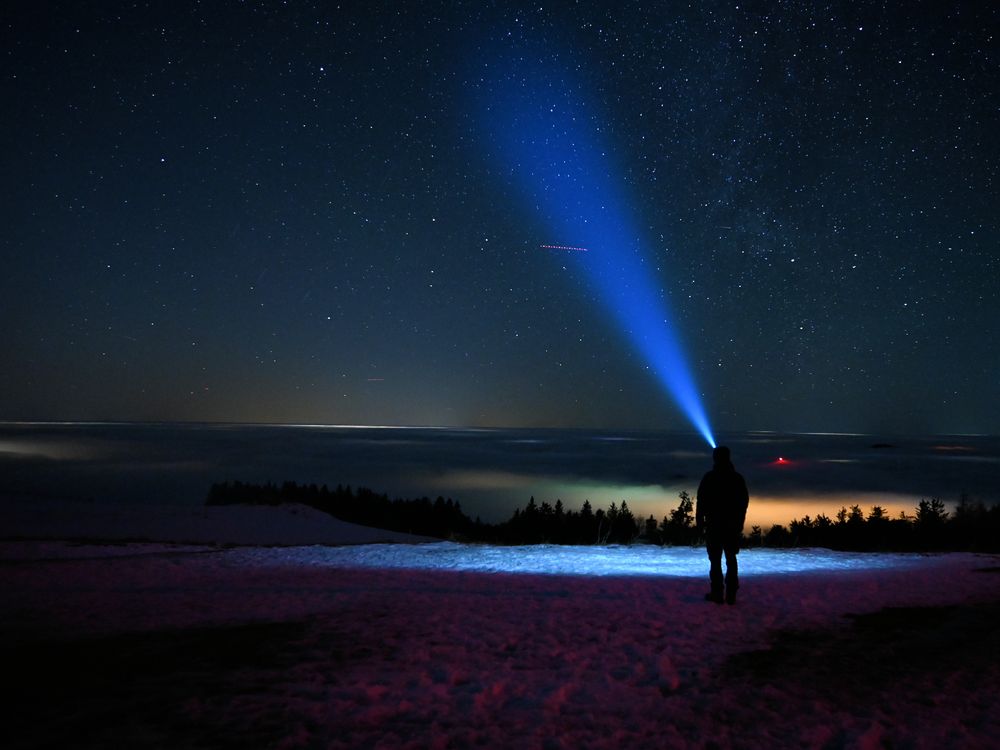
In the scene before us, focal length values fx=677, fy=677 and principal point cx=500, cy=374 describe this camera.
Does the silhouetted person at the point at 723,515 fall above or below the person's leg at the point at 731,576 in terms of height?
above

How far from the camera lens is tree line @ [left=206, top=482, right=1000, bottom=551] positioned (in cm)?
1769

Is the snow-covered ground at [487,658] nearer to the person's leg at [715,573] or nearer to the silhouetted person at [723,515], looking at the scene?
the person's leg at [715,573]

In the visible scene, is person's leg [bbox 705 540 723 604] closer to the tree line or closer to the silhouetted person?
the silhouetted person

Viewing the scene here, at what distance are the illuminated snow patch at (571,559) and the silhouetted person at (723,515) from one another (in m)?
2.43

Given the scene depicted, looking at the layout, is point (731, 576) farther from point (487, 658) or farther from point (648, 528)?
point (648, 528)

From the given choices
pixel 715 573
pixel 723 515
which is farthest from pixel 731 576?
pixel 723 515

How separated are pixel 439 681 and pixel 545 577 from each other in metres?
5.26

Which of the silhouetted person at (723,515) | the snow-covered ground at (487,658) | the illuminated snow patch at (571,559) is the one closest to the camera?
the snow-covered ground at (487,658)

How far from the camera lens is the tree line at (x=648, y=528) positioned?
1769 centimetres

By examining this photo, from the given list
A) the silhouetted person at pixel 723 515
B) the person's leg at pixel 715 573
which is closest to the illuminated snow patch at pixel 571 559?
the person's leg at pixel 715 573

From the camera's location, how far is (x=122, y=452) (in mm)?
69750

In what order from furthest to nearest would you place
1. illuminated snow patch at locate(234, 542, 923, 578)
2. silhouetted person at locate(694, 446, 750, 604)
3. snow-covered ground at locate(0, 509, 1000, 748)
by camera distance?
illuminated snow patch at locate(234, 542, 923, 578) < silhouetted person at locate(694, 446, 750, 604) < snow-covered ground at locate(0, 509, 1000, 748)

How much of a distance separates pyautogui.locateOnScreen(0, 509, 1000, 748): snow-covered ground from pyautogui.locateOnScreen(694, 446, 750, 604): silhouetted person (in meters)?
0.38

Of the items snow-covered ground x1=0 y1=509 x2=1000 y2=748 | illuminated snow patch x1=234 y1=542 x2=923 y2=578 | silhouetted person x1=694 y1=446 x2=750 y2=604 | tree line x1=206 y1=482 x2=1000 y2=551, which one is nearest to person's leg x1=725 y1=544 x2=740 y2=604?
silhouetted person x1=694 y1=446 x2=750 y2=604
